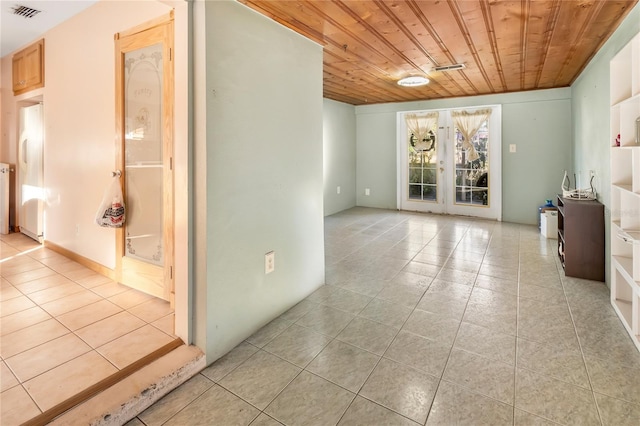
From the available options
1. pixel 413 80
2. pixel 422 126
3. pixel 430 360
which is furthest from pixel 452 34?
pixel 422 126

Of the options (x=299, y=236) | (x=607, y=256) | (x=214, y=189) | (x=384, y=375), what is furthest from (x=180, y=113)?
(x=607, y=256)

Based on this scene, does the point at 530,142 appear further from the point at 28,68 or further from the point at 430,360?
the point at 28,68

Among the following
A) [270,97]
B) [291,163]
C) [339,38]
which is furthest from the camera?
[339,38]

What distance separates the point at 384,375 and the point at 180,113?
6.04ft

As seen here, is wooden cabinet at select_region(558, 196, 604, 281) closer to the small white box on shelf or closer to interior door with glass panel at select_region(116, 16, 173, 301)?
the small white box on shelf

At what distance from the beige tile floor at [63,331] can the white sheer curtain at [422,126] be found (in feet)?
18.1

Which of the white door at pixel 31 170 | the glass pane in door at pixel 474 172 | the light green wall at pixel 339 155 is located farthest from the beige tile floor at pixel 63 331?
the glass pane in door at pixel 474 172

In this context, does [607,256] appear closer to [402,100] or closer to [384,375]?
[384,375]

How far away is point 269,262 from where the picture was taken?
2287mm

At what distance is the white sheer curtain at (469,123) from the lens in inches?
224

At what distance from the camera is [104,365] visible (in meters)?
1.71

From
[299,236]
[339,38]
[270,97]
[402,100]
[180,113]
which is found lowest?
[299,236]

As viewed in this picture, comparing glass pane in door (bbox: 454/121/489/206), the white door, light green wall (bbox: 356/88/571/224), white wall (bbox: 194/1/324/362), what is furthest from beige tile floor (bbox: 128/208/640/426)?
the white door

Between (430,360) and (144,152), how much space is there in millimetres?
2518
